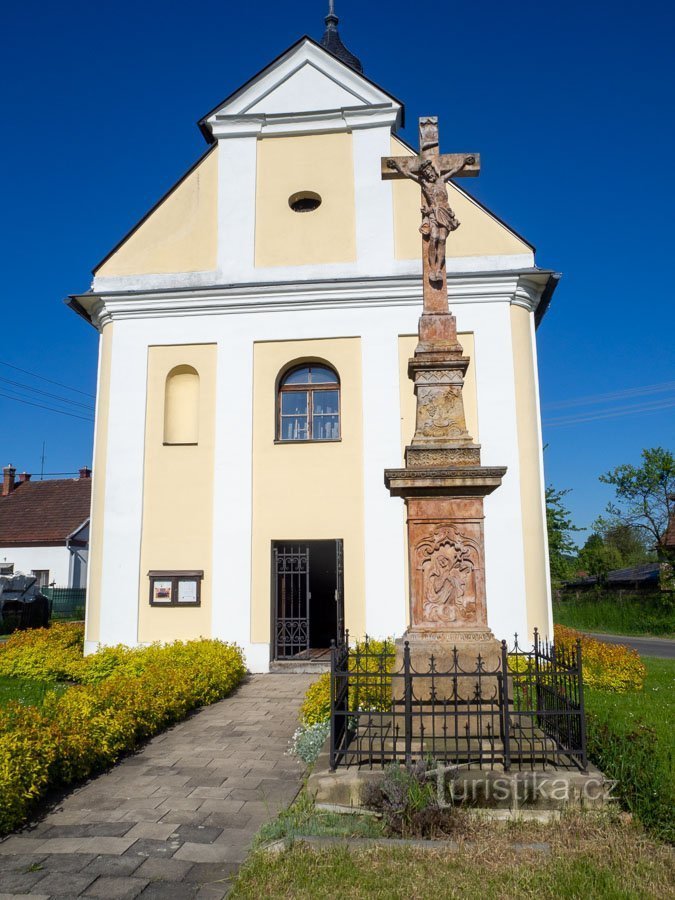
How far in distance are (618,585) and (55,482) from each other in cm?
2928

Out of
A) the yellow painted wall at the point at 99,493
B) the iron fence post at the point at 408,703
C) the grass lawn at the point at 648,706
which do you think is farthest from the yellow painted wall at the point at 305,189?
the iron fence post at the point at 408,703

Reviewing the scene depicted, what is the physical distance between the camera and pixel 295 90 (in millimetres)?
14820

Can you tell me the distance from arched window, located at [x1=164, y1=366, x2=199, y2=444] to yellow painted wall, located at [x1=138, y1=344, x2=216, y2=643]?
254mm

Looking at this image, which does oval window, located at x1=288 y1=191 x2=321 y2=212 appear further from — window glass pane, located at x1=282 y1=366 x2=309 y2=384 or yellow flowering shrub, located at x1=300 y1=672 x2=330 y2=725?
yellow flowering shrub, located at x1=300 y1=672 x2=330 y2=725

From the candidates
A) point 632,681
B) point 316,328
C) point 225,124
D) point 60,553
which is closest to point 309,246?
point 316,328

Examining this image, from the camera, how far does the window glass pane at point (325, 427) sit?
1368 centimetres

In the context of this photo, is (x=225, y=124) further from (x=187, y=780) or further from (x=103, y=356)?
(x=187, y=780)

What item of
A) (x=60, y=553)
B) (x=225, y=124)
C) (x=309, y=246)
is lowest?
(x=60, y=553)

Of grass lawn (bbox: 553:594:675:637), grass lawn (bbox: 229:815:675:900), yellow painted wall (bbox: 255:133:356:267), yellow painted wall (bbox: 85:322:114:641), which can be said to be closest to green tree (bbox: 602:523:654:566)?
grass lawn (bbox: 553:594:675:637)

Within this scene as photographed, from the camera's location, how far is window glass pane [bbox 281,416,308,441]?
45.2 feet

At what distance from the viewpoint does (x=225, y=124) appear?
581 inches

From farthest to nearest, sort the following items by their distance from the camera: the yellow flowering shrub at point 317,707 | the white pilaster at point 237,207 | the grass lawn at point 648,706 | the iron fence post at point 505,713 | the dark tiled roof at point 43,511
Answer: the dark tiled roof at point 43,511
the white pilaster at point 237,207
the yellow flowering shrub at point 317,707
the grass lawn at point 648,706
the iron fence post at point 505,713

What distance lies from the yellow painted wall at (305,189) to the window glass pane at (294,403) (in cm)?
262

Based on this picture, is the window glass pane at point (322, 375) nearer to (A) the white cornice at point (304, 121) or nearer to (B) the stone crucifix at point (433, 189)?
(A) the white cornice at point (304, 121)
